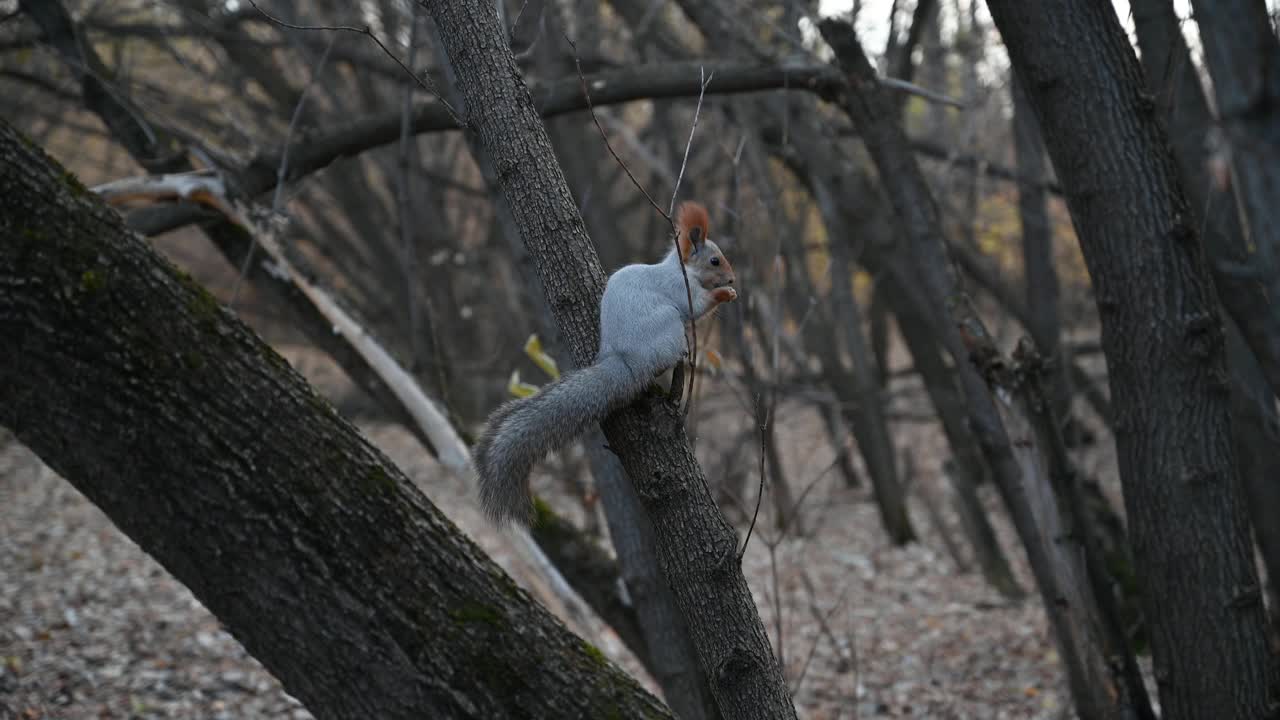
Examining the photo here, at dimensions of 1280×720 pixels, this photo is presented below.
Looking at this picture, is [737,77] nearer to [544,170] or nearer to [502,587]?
[544,170]

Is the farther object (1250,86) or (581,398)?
(581,398)

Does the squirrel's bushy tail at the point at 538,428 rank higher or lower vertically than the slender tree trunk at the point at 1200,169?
lower

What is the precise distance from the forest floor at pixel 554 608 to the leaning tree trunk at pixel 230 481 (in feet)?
4.10

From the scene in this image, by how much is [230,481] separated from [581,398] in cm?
68

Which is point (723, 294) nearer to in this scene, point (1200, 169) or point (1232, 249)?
point (1232, 249)

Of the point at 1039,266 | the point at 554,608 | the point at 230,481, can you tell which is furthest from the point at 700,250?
the point at 1039,266

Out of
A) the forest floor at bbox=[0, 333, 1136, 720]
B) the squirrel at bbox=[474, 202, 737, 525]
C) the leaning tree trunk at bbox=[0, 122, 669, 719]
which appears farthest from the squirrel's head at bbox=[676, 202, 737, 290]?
the forest floor at bbox=[0, 333, 1136, 720]

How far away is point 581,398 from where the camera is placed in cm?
191

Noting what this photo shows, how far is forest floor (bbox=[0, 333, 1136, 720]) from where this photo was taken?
392 centimetres

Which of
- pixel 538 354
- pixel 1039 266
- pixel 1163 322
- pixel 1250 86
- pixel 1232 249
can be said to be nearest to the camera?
pixel 1250 86

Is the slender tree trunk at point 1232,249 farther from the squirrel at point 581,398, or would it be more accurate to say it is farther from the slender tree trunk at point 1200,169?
the squirrel at point 581,398

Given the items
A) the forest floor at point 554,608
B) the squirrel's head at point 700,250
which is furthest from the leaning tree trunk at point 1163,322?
the squirrel's head at point 700,250

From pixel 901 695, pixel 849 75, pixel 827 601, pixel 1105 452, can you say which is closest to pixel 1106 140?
pixel 849 75

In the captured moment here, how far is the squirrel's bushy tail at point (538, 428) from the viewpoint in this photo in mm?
1921
